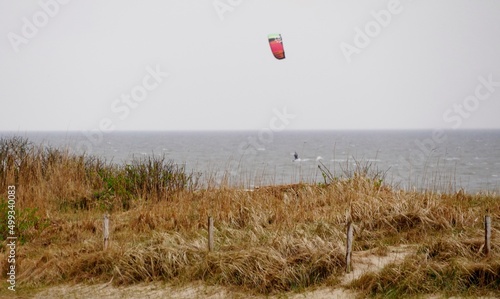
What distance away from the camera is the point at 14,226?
9781 millimetres

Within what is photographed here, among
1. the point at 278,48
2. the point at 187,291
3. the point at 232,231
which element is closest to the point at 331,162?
the point at 278,48

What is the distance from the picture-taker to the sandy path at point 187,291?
7191 mm

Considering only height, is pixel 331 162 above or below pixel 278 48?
below

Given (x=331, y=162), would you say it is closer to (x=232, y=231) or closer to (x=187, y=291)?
(x=232, y=231)

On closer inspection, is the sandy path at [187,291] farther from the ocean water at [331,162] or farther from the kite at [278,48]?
the kite at [278,48]

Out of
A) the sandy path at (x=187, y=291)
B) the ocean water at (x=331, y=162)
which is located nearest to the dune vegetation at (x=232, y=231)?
the sandy path at (x=187, y=291)

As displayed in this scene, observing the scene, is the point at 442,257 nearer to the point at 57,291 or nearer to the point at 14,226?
the point at 57,291

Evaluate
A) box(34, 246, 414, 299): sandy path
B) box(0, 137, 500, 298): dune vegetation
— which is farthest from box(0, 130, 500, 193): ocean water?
box(34, 246, 414, 299): sandy path

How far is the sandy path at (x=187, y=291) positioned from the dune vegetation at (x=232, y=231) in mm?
150

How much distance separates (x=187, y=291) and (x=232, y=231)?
6.89 feet

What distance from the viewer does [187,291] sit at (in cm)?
748

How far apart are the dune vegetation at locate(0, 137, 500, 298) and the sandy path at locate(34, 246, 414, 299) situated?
0.15 meters

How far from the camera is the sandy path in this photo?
23.6 ft

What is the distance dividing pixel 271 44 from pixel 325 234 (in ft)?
29.2
